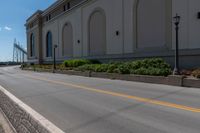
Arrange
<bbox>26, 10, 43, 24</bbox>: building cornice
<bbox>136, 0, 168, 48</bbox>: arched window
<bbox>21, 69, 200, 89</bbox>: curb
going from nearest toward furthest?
1. <bbox>21, 69, 200, 89</bbox>: curb
2. <bbox>136, 0, 168, 48</bbox>: arched window
3. <bbox>26, 10, 43, 24</bbox>: building cornice

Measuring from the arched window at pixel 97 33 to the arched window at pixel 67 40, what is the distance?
318 inches

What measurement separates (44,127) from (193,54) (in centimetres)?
1786

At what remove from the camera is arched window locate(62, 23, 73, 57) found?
43.9 meters

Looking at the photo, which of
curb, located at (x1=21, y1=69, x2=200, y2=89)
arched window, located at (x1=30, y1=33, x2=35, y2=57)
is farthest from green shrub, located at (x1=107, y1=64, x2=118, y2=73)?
arched window, located at (x1=30, y1=33, x2=35, y2=57)

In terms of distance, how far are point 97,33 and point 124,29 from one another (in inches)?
303

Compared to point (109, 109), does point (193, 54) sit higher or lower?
higher

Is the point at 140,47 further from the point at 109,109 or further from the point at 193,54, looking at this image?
the point at 109,109

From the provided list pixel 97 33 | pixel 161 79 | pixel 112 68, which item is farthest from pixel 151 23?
pixel 97 33

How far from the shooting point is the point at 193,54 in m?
19.7

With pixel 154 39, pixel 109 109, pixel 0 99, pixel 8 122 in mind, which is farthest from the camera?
pixel 154 39

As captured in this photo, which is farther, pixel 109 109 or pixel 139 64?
pixel 139 64

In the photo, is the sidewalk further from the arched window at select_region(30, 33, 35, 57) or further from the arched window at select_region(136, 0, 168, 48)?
the arched window at select_region(30, 33, 35, 57)

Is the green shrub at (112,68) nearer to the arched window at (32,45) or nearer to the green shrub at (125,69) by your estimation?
the green shrub at (125,69)

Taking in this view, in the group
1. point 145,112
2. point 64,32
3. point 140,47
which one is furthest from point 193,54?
point 64,32
